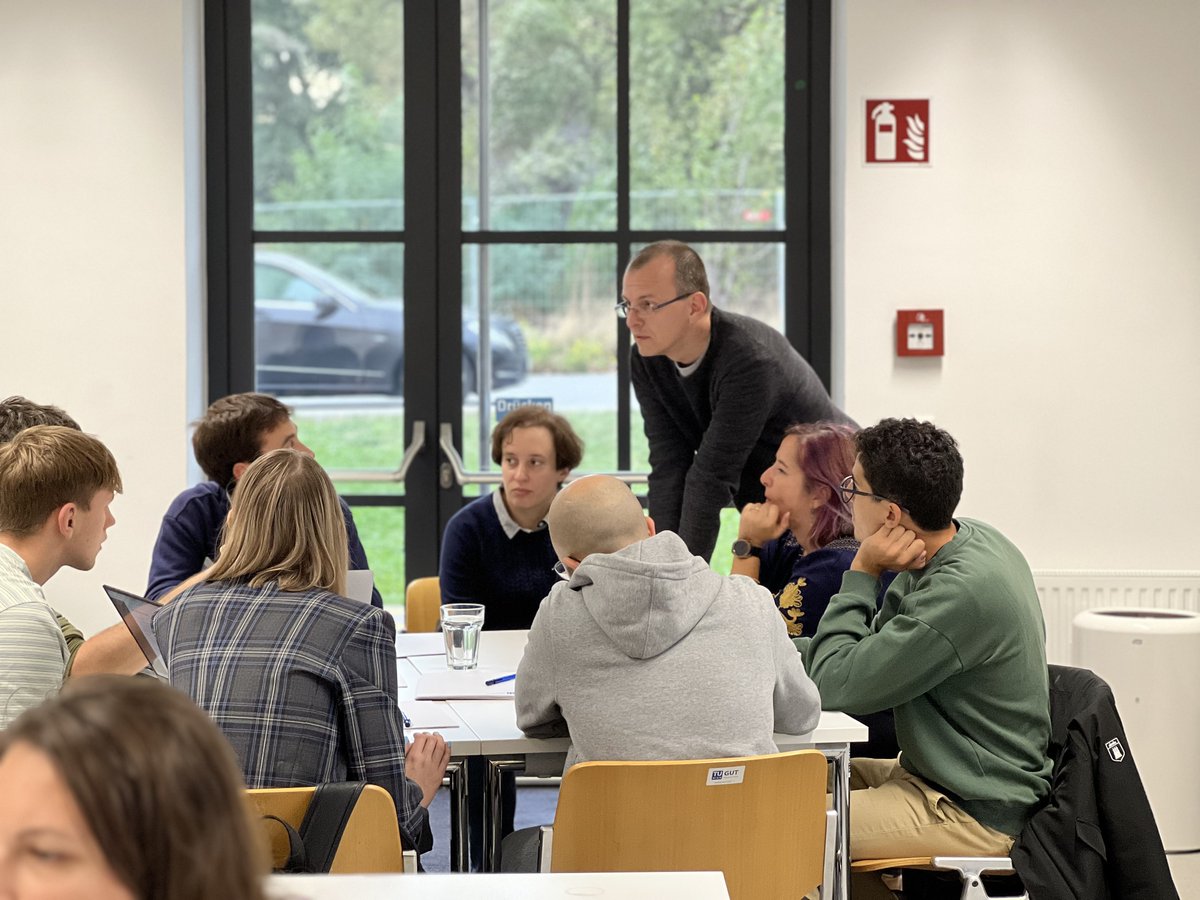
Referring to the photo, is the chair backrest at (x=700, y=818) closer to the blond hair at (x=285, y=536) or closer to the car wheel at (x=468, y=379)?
the blond hair at (x=285, y=536)

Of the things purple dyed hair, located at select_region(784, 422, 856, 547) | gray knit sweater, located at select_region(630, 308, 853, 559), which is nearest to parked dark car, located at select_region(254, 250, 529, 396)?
gray knit sweater, located at select_region(630, 308, 853, 559)

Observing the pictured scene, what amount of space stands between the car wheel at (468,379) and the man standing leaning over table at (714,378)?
1.32m

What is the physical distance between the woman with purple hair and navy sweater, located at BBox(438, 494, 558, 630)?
0.70 meters

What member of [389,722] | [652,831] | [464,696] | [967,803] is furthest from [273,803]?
[967,803]

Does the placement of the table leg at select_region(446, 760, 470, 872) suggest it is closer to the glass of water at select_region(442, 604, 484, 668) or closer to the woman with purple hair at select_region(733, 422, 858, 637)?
the glass of water at select_region(442, 604, 484, 668)

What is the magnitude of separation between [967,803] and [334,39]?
377 centimetres

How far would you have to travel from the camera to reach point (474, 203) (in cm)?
514

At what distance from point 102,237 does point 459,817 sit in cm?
309

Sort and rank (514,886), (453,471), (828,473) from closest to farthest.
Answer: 1. (514,886)
2. (828,473)
3. (453,471)

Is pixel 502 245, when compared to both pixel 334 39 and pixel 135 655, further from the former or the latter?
pixel 135 655

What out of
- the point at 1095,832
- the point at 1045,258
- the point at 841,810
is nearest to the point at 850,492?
the point at 841,810

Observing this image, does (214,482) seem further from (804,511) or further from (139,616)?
(804,511)

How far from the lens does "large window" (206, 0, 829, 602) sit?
16.7ft

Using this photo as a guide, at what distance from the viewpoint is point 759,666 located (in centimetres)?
229
